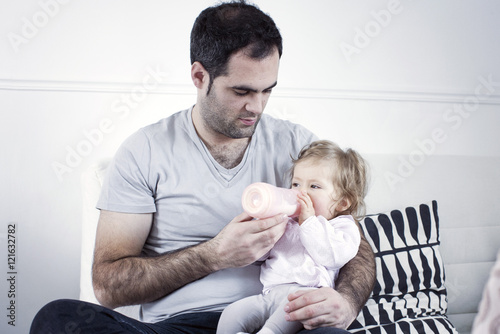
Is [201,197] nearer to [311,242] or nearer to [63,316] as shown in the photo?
[311,242]

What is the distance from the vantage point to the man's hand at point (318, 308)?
1113 millimetres

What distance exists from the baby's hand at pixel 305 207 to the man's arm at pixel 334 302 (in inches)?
7.2

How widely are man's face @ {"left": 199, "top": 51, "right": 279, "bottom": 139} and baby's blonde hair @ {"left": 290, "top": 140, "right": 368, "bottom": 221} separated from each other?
20 centimetres

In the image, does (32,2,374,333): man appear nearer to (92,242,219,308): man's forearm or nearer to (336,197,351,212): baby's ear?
(92,242,219,308): man's forearm

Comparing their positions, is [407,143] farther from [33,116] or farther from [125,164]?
[33,116]

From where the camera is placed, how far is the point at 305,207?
126 centimetres

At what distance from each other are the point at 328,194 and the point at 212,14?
24.7 inches

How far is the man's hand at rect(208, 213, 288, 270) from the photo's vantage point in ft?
3.95

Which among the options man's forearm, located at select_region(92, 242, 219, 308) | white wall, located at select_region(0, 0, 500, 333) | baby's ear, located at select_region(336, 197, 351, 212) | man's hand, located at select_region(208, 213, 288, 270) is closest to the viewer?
man's hand, located at select_region(208, 213, 288, 270)

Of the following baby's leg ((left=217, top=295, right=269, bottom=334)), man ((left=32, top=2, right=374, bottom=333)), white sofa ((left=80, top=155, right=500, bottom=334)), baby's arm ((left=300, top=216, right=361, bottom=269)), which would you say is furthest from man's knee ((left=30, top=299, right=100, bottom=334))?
white sofa ((left=80, top=155, right=500, bottom=334))

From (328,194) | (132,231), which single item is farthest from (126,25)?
(328,194)

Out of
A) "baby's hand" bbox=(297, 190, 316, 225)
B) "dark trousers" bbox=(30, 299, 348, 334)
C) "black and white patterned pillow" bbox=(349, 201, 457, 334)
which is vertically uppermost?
"baby's hand" bbox=(297, 190, 316, 225)

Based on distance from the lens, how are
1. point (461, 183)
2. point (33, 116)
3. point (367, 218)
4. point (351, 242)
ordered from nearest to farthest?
point (351, 242)
point (367, 218)
point (33, 116)
point (461, 183)

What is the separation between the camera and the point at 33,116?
6.64 ft
